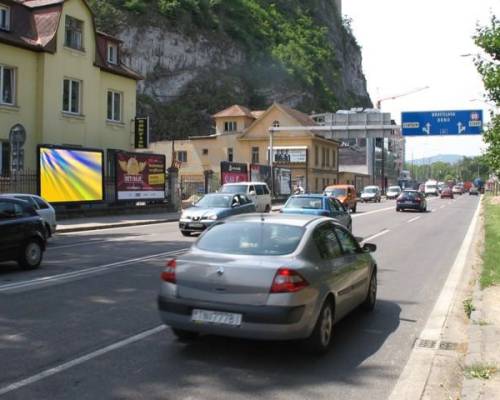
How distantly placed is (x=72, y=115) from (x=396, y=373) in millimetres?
29112

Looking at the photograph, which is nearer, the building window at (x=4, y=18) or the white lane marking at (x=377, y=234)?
the white lane marking at (x=377, y=234)

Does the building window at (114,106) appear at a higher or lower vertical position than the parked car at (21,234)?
higher

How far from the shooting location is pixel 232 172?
4209 cm

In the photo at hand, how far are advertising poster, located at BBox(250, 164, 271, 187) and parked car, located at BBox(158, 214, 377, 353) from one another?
37946 millimetres

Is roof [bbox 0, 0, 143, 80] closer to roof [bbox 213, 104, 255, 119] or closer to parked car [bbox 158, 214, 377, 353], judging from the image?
parked car [bbox 158, 214, 377, 353]

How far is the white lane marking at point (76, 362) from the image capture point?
504 centimetres

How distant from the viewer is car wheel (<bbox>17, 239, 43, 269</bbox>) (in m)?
11.7

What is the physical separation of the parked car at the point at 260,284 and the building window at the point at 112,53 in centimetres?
3165

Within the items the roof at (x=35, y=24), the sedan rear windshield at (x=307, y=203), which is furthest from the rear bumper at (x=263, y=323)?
the roof at (x=35, y=24)

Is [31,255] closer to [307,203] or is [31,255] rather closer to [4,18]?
[307,203]

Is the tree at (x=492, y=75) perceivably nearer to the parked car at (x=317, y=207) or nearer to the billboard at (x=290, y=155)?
the parked car at (x=317, y=207)

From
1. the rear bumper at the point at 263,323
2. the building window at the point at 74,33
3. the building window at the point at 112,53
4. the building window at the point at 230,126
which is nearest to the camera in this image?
the rear bumper at the point at 263,323

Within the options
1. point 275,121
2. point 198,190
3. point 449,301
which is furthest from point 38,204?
point 275,121

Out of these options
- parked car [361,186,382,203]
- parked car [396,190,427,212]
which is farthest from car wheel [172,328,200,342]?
parked car [361,186,382,203]
